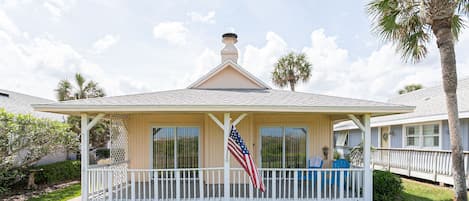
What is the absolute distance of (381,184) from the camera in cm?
821

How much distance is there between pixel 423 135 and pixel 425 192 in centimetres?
418

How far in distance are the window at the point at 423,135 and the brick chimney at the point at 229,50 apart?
867 cm

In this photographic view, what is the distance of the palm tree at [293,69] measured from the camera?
24359 mm

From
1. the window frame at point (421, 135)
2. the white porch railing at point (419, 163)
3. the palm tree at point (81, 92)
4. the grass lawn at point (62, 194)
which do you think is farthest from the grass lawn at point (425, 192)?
the palm tree at point (81, 92)

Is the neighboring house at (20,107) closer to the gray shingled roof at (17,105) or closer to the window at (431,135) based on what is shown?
the gray shingled roof at (17,105)

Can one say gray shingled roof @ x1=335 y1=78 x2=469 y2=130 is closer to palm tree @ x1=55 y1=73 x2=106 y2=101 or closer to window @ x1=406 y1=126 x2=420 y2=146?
window @ x1=406 y1=126 x2=420 y2=146

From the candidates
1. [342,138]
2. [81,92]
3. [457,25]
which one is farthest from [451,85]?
[81,92]

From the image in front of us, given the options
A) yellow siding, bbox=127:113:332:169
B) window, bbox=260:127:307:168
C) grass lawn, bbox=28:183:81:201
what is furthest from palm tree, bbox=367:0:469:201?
grass lawn, bbox=28:183:81:201

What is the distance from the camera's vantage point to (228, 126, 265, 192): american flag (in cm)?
653

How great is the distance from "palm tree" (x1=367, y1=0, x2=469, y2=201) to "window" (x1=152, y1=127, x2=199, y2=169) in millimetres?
6647

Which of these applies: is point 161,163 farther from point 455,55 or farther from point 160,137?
point 455,55

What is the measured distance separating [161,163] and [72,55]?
43.8 feet

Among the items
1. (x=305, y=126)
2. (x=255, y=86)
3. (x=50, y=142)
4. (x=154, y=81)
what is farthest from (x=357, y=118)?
(x=154, y=81)

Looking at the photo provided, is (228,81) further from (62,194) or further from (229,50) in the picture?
(62,194)
